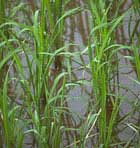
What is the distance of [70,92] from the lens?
7.07 feet

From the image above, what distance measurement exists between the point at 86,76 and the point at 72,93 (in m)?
0.13

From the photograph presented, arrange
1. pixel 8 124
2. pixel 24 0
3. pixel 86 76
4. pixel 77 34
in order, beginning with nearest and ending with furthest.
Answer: pixel 8 124 < pixel 86 76 < pixel 77 34 < pixel 24 0

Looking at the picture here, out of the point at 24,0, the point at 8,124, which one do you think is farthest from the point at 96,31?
the point at 24,0

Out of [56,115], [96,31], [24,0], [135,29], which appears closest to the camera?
[56,115]

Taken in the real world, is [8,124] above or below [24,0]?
below

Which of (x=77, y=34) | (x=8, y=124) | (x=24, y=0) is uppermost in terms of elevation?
(x=24, y=0)

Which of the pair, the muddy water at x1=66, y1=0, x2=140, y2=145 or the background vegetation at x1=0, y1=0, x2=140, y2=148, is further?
the muddy water at x1=66, y1=0, x2=140, y2=145

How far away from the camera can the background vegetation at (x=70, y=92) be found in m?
1.78

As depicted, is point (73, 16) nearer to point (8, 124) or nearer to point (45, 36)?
point (45, 36)

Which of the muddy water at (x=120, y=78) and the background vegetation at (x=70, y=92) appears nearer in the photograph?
the background vegetation at (x=70, y=92)

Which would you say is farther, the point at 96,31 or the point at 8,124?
the point at 96,31

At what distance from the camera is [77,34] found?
8.52ft

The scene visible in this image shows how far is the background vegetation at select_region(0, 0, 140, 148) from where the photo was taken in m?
1.78

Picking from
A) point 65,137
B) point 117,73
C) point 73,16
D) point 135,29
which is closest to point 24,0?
point 73,16
